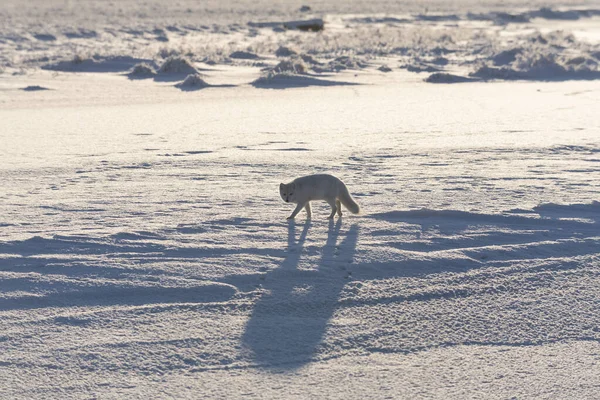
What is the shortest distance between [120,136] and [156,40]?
17.6 metres

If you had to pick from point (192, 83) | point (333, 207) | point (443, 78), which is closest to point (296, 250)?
point (333, 207)

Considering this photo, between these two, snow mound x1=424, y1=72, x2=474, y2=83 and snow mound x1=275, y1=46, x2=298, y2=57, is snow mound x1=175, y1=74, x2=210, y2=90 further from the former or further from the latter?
snow mound x1=275, y1=46, x2=298, y2=57

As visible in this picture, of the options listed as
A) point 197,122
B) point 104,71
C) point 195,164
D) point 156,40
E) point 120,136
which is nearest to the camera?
point 195,164

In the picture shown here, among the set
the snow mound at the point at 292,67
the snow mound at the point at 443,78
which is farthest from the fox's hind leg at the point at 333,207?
the snow mound at the point at 292,67

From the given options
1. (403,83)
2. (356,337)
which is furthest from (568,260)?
(403,83)

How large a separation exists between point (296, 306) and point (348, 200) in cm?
186

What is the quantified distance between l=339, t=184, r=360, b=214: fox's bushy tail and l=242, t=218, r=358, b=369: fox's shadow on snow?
1.66ft

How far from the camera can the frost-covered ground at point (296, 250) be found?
4238mm

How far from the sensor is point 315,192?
6.61 meters

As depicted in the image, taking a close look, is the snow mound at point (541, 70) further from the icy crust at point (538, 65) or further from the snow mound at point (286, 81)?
the snow mound at point (286, 81)

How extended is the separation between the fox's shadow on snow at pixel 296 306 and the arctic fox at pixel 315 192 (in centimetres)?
41

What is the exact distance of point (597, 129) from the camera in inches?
438

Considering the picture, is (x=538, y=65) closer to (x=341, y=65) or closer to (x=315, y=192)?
(x=341, y=65)

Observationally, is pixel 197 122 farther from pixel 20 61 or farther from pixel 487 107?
pixel 20 61
